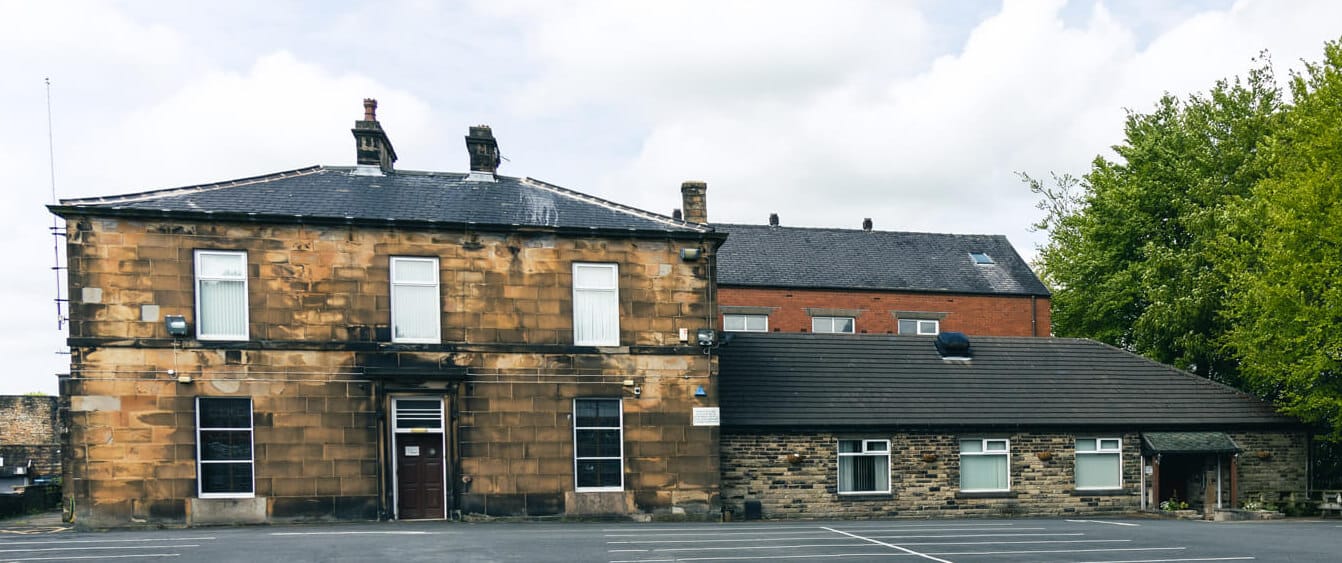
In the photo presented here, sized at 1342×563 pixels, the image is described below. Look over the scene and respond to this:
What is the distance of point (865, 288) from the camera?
39.1 metres

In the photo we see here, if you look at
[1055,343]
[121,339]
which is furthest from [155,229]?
[1055,343]

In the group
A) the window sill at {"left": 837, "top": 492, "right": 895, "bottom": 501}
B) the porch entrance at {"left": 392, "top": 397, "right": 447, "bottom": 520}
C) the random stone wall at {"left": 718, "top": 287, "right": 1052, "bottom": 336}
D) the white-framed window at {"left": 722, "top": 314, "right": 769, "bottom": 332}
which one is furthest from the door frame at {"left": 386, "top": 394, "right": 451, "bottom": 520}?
the random stone wall at {"left": 718, "top": 287, "right": 1052, "bottom": 336}

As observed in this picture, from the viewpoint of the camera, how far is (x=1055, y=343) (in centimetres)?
2983

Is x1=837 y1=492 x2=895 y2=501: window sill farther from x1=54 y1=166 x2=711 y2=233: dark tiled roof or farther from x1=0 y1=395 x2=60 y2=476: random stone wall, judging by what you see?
x1=0 y1=395 x2=60 y2=476: random stone wall

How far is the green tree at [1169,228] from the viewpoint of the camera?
3447 centimetres

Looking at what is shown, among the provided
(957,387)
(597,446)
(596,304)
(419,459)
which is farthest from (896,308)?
(419,459)

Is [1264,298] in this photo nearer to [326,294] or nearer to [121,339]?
[326,294]

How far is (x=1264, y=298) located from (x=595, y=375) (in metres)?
19.0

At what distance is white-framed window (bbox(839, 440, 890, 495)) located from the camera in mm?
24641

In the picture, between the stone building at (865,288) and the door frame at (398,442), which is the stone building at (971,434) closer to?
the door frame at (398,442)

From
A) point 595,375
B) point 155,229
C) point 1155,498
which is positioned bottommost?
point 1155,498

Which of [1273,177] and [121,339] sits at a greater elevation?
[1273,177]

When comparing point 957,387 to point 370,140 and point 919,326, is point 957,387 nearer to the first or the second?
point 919,326

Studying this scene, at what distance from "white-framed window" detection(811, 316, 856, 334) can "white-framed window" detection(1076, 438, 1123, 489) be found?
13.6 m
